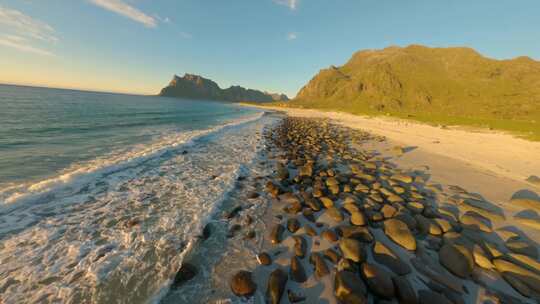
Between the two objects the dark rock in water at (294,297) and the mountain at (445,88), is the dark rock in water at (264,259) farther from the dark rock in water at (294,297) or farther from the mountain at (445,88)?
the mountain at (445,88)

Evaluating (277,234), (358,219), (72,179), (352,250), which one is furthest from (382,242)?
(72,179)

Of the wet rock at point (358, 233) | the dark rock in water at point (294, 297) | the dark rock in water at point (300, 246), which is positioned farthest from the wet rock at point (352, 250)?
the dark rock in water at point (294, 297)

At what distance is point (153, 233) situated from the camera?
5270mm

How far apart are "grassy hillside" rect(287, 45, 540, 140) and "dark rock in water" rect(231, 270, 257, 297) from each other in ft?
186

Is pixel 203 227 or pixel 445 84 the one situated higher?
pixel 445 84

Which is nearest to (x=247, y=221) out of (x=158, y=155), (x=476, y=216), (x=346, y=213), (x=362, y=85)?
(x=346, y=213)

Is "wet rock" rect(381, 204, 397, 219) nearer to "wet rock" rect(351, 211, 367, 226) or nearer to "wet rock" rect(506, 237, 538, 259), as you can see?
"wet rock" rect(351, 211, 367, 226)

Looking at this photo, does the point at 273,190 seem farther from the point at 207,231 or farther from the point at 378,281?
the point at 378,281

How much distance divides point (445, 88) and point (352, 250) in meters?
143

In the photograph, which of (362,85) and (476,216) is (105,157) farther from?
(362,85)

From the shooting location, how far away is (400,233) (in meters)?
5.04

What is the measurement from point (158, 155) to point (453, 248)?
15.2 meters

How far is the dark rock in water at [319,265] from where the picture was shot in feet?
13.2

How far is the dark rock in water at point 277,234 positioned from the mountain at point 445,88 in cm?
5832
